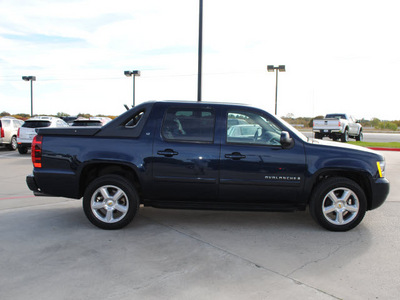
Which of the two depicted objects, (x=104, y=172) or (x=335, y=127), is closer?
(x=104, y=172)

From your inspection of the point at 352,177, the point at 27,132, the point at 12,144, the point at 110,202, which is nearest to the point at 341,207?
the point at 352,177

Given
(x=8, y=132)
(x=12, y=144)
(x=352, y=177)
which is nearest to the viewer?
(x=352, y=177)

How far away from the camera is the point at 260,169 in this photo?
4766 millimetres

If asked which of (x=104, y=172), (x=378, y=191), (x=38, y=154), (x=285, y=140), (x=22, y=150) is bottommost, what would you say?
(x=22, y=150)

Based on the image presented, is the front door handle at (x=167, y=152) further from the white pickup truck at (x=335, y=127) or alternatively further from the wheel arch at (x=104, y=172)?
the white pickup truck at (x=335, y=127)

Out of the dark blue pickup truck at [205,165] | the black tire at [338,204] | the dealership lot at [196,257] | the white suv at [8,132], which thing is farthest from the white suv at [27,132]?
the black tire at [338,204]

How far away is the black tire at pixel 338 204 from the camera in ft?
15.9

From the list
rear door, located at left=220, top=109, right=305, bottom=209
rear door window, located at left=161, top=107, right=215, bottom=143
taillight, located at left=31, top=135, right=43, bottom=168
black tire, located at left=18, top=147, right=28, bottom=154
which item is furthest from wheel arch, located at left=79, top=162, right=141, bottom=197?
black tire, located at left=18, top=147, right=28, bottom=154

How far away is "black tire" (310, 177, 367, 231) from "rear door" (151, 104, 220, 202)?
55.5 inches

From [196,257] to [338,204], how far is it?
219 cm

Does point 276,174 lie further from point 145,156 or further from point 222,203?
point 145,156

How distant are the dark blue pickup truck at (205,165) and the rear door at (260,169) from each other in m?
0.01

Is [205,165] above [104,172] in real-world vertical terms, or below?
above

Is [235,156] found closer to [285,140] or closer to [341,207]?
[285,140]
